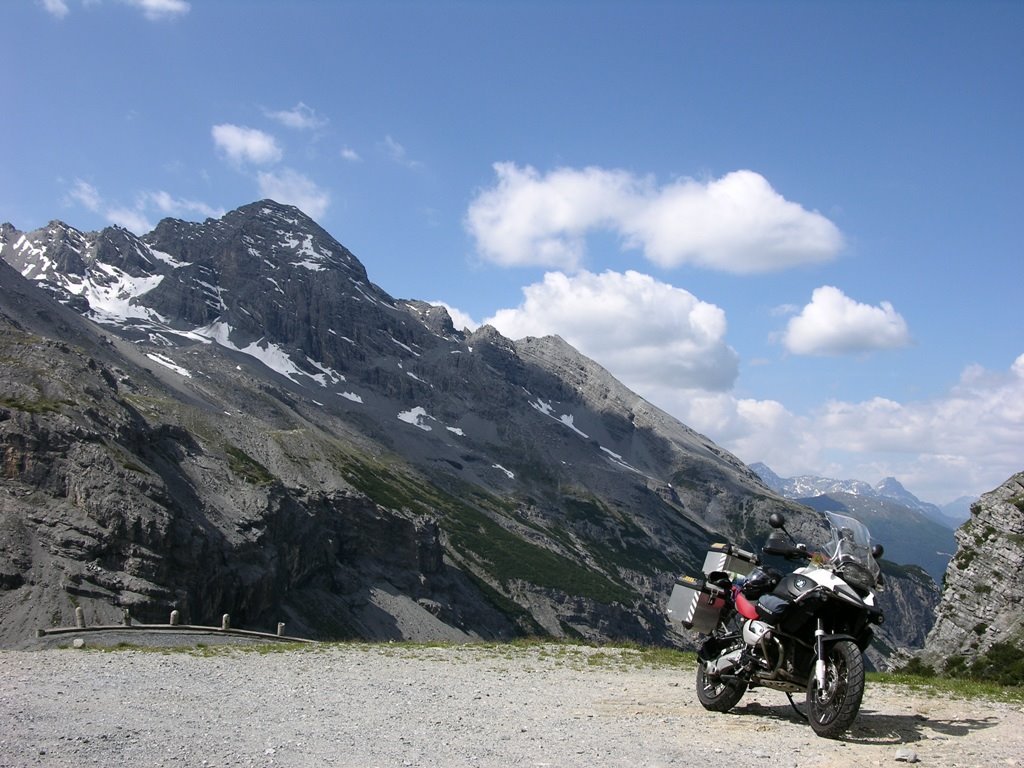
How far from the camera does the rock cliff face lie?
42.3 m

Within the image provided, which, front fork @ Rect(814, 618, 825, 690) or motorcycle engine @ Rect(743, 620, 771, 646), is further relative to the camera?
motorcycle engine @ Rect(743, 620, 771, 646)

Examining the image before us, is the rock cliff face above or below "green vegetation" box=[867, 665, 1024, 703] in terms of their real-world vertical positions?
above

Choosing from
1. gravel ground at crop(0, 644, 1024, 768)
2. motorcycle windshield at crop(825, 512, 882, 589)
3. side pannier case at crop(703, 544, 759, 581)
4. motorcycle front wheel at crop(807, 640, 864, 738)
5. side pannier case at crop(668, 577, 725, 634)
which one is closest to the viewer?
gravel ground at crop(0, 644, 1024, 768)

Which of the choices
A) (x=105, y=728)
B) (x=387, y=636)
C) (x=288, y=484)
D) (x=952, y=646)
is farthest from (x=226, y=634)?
(x=288, y=484)

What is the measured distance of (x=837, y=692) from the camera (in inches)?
417

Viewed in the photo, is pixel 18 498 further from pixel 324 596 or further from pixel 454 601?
pixel 454 601

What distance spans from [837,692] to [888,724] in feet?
6.58

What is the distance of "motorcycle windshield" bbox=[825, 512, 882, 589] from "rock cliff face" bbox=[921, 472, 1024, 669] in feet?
113

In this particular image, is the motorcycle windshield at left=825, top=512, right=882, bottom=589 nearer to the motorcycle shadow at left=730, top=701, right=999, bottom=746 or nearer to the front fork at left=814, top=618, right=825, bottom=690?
the front fork at left=814, top=618, right=825, bottom=690

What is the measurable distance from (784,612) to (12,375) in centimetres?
11623

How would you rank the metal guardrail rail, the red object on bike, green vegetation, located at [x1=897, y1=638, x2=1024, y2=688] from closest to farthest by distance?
1. the red object on bike
2. green vegetation, located at [x1=897, y1=638, x2=1024, y2=688]
3. the metal guardrail rail

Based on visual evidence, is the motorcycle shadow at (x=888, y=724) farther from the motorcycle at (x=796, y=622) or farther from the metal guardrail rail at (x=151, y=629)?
the metal guardrail rail at (x=151, y=629)

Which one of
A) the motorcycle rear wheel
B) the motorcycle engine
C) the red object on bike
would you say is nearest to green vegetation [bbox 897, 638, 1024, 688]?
the motorcycle rear wheel

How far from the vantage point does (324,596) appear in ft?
438
